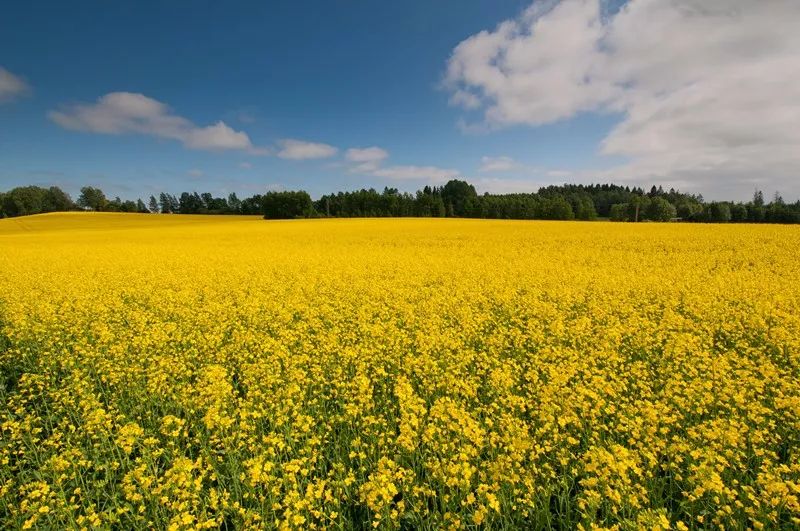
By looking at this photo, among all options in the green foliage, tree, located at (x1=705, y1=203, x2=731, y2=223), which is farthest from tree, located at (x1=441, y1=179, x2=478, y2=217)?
the green foliage

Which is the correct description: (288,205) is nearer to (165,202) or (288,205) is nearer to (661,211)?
(661,211)

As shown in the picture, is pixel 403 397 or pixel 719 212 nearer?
pixel 403 397

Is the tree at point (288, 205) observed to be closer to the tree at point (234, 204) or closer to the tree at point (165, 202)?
the tree at point (234, 204)

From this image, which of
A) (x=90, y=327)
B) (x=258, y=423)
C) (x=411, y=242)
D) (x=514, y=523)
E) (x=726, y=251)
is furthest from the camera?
(x=411, y=242)

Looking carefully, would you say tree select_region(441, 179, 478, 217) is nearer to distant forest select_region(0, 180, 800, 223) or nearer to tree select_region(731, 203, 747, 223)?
distant forest select_region(0, 180, 800, 223)

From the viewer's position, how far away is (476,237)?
31516 mm

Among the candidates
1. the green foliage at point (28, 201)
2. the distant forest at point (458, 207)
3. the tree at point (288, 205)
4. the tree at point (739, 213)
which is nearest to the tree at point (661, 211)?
the distant forest at point (458, 207)

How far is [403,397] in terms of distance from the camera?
14.8 feet

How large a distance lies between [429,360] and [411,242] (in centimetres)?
2393

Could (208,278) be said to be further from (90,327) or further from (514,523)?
(514,523)

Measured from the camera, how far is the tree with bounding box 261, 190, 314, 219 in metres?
84.7

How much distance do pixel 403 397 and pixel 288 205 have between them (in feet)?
280

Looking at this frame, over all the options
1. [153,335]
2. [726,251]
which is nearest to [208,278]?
[153,335]

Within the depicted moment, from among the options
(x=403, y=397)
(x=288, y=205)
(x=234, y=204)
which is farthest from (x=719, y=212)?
(x=234, y=204)
